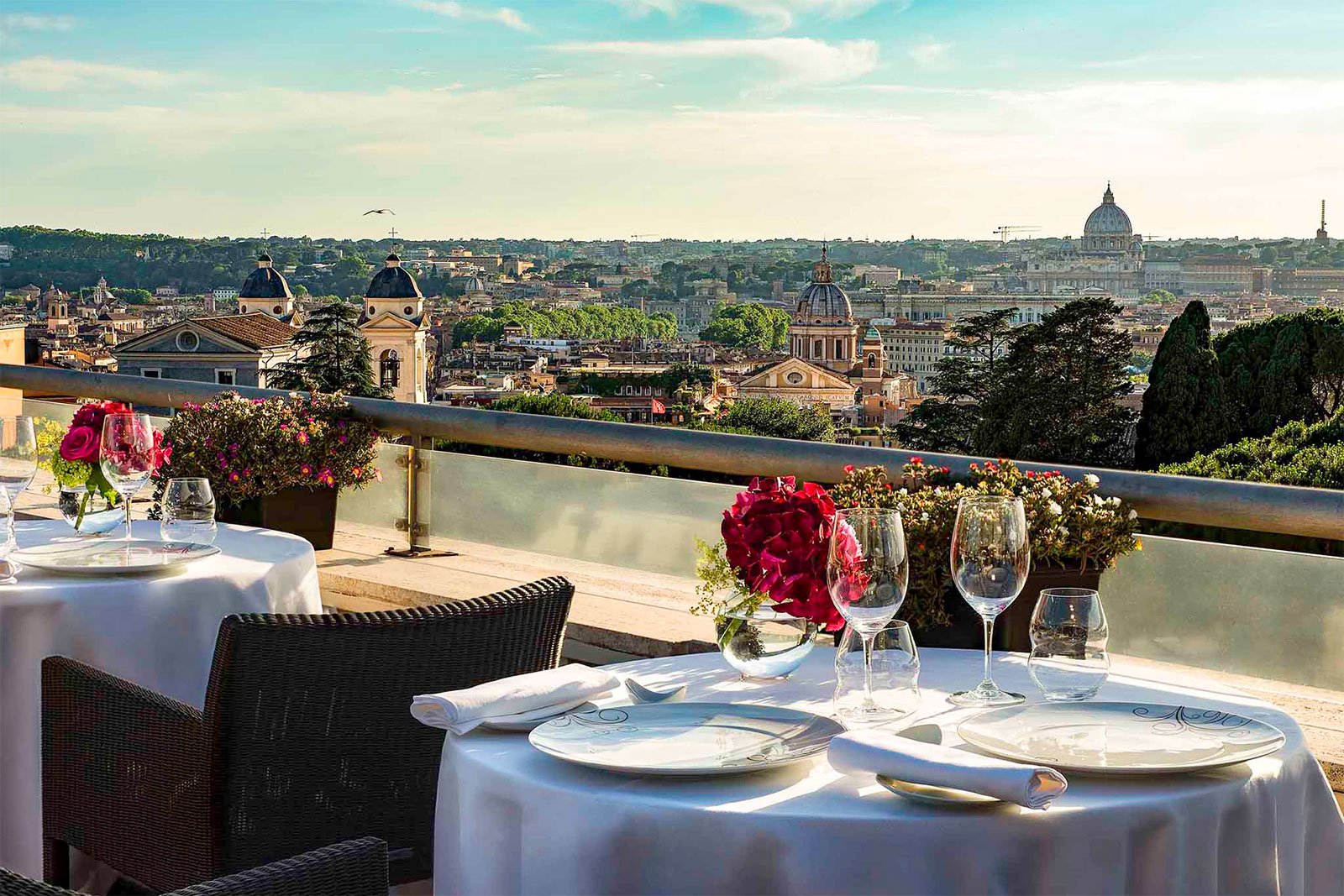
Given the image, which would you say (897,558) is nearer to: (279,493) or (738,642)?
(738,642)

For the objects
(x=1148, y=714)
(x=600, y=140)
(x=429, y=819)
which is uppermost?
(x=600, y=140)

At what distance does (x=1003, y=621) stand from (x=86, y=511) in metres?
1.75

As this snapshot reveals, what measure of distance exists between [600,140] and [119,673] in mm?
67543

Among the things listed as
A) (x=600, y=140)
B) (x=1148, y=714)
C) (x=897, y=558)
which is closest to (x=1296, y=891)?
(x=1148, y=714)

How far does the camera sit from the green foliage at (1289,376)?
A: 38.9 metres

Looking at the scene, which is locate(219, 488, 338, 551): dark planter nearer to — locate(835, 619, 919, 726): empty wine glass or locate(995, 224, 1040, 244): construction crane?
locate(835, 619, 919, 726): empty wine glass

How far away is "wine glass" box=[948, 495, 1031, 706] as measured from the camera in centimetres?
167

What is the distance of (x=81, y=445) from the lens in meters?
2.81

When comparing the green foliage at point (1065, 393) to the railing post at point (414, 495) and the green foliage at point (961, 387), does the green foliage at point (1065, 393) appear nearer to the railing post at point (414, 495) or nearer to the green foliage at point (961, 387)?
the green foliage at point (961, 387)

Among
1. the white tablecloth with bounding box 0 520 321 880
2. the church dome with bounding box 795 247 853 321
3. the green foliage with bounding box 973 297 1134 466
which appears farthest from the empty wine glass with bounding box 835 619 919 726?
the church dome with bounding box 795 247 853 321

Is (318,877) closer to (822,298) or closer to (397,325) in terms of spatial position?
(397,325)

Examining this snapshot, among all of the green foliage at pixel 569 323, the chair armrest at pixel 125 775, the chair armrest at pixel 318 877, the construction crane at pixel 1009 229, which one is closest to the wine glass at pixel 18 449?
the chair armrest at pixel 125 775

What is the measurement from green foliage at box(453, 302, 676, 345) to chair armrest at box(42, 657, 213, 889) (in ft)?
235

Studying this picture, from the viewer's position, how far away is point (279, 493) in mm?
4500
